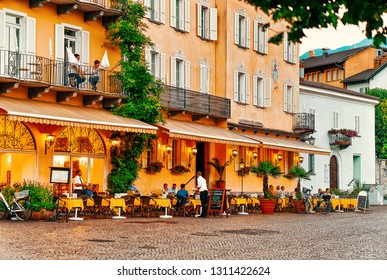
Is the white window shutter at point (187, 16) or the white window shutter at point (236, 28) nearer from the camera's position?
the white window shutter at point (187, 16)

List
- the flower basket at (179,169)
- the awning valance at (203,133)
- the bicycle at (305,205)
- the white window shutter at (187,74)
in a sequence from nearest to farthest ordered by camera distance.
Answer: the awning valance at (203,133) < the flower basket at (179,169) < the white window shutter at (187,74) < the bicycle at (305,205)

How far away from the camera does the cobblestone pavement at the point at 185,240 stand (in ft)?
56.7

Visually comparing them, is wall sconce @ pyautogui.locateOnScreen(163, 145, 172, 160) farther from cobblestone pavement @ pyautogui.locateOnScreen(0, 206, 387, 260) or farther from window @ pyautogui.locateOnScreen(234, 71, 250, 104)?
cobblestone pavement @ pyautogui.locateOnScreen(0, 206, 387, 260)

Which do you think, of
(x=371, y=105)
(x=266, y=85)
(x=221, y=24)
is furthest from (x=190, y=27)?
(x=371, y=105)

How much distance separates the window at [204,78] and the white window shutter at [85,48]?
8975 millimetres

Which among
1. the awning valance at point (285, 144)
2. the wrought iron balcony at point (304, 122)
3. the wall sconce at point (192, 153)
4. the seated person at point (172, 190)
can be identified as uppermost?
the wrought iron balcony at point (304, 122)

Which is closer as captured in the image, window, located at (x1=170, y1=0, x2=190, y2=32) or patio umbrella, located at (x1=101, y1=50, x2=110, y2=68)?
patio umbrella, located at (x1=101, y1=50, x2=110, y2=68)

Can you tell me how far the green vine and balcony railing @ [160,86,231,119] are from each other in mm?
2289

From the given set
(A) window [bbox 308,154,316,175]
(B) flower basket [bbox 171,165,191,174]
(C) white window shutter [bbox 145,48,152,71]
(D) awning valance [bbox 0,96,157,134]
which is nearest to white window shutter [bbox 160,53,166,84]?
(C) white window shutter [bbox 145,48,152,71]

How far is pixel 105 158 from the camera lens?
111 ft

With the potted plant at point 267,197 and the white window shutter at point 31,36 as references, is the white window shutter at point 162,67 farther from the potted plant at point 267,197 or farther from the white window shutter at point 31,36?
the white window shutter at point 31,36

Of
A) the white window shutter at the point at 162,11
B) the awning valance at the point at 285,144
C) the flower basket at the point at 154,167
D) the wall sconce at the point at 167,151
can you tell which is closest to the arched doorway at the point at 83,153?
the flower basket at the point at 154,167

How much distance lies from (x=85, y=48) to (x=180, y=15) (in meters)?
7.71

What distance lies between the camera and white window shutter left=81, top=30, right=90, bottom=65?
32812mm
